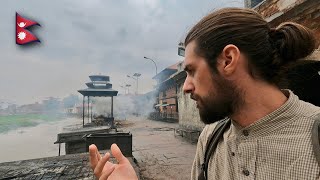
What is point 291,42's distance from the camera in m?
1.46

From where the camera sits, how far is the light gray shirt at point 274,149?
1150 millimetres

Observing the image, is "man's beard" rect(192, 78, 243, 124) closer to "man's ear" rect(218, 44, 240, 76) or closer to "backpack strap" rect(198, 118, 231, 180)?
"man's ear" rect(218, 44, 240, 76)

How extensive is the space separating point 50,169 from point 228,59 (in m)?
5.47

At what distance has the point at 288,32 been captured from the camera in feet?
4.84

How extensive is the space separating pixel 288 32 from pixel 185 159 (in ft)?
28.2

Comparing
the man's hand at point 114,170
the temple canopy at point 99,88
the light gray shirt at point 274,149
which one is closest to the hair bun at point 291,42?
the light gray shirt at point 274,149

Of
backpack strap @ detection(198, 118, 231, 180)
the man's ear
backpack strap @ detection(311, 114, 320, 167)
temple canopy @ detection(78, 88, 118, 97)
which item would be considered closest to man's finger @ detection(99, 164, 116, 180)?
backpack strap @ detection(198, 118, 231, 180)

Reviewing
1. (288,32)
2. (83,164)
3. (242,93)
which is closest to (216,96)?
(242,93)

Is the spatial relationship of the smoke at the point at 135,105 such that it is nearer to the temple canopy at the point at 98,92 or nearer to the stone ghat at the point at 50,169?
the temple canopy at the point at 98,92

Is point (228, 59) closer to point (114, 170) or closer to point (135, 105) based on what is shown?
point (114, 170)

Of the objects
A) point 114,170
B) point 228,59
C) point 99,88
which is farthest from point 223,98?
point 99,88

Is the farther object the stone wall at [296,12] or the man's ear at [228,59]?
the stone wall at [296,12]

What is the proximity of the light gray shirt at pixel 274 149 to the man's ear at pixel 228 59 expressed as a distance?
1.10 feet

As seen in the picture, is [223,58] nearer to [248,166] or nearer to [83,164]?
[248,166]
